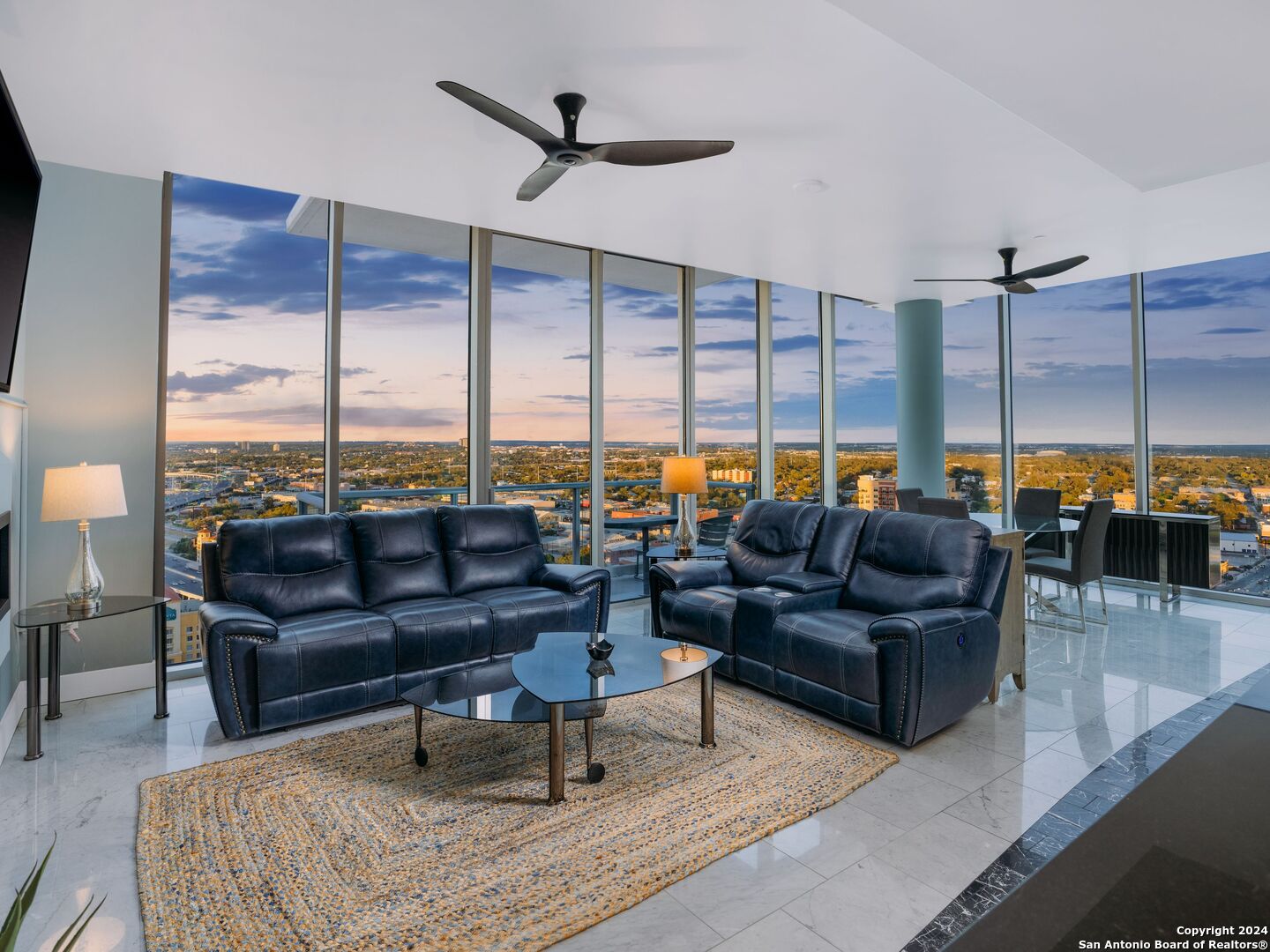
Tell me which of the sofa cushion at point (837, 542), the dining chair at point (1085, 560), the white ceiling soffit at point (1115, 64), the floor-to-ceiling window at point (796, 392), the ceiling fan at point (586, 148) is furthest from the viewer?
the floor-to-ceiling window at point (796, 392)

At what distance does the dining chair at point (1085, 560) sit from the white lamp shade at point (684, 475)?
2.42 metres

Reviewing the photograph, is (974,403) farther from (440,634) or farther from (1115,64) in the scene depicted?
(440,634)

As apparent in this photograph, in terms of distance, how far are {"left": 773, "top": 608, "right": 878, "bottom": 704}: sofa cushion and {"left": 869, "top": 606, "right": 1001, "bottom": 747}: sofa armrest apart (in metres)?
0.07

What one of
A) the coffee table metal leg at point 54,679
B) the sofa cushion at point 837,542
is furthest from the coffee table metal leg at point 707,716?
the coffee table metal leg at point 54,679

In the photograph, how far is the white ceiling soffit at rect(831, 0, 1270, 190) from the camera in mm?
2445

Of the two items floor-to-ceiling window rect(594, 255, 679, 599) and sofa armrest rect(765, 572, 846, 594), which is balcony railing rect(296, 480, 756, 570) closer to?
floor-to-ceiling window rect(594, 255, 679, 599)

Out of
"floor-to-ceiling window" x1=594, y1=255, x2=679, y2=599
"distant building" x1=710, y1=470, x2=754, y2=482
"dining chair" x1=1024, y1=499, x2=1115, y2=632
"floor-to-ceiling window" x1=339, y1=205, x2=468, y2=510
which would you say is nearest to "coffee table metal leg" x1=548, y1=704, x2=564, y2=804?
"floor-to-ceiling window" x1=339, y1=205, x2=468, y2=510

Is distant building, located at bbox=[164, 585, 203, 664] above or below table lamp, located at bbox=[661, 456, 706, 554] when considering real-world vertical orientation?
below

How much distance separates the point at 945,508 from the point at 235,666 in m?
4.51

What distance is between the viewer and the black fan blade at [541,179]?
3139 mm

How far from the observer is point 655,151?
9.75 ft

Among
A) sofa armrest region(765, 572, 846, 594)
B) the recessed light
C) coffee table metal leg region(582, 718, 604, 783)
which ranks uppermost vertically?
the recessed light

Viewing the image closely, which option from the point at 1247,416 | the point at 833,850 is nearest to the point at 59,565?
the point at 833,850

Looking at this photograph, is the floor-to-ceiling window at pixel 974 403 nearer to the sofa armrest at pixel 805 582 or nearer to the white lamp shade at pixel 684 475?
the white lamp shade at pixel 684 475
